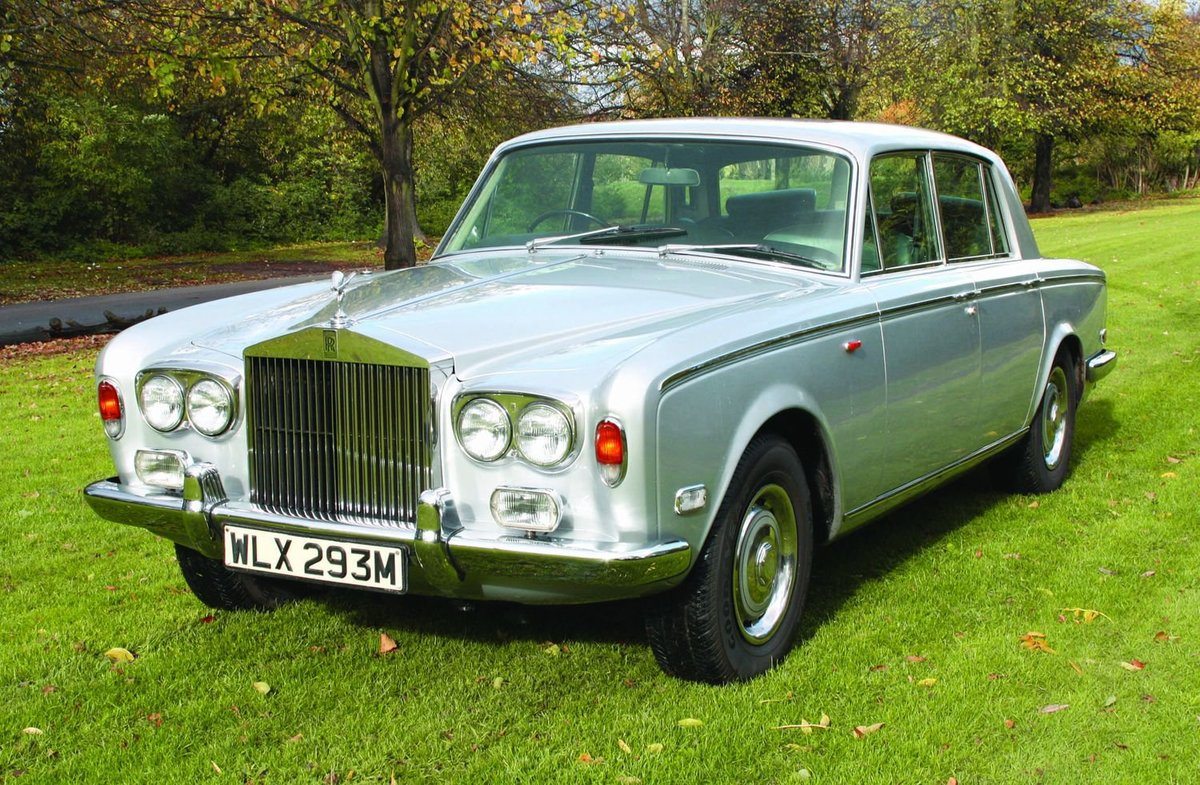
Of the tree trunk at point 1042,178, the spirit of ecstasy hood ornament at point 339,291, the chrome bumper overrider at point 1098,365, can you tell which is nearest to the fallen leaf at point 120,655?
the spirit of ecstasy hood ornament at point 339,291

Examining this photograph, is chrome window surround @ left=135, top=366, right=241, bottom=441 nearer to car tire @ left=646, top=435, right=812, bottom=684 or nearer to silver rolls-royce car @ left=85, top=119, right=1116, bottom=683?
silver rolls-royce car @ left=85, top=119, right=1116, bottom=683

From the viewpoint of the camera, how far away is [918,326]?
487cm

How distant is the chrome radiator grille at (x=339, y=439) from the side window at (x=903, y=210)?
225 cm

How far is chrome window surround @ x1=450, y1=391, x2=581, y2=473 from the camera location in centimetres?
343

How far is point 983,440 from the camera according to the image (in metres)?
5.56

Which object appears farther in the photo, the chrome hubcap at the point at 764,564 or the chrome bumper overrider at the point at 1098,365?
the chrome bumper overrider at the point at 1098,365

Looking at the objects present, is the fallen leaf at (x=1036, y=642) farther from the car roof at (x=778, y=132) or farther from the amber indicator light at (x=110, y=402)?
the amber indicator light at (x=110, y=402)

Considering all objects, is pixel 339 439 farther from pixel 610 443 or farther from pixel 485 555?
pixel 610 443

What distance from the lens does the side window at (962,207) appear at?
18.6 feet

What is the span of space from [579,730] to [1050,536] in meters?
2.97

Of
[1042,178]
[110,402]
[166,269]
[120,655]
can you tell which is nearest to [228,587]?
[120,655]

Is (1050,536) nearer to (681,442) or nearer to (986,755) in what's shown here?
(986,755)

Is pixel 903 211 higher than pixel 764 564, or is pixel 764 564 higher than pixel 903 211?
pixel 903 211

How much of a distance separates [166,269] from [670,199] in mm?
22768
